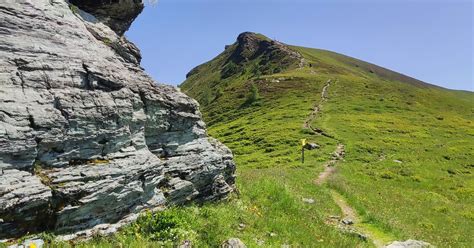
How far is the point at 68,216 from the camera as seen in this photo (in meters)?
10.9

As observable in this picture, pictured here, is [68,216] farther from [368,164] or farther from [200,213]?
[368,164]

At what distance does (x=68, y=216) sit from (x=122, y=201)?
69.1 inches

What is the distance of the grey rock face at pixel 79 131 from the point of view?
404 inches

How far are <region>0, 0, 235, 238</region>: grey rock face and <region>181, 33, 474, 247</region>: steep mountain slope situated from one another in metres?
3.87

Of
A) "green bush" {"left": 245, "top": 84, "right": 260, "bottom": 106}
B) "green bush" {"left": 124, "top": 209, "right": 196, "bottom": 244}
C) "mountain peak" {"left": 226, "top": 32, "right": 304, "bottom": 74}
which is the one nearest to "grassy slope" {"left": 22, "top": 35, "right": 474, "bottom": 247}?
"green bush" {"left": 124, "top": 209, "right": 196, "bottom": 244}

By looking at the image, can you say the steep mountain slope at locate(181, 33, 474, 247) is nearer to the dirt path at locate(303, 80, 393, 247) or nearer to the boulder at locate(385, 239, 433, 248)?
the dirt path at locate(303, 80, 393, 247)

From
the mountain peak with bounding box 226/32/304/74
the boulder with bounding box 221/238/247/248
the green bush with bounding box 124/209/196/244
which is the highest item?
the mountain peak with bounding box 226/32/304/74

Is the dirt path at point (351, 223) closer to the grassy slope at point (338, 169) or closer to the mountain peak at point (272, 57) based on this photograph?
the grassy slope at point (338, 169)

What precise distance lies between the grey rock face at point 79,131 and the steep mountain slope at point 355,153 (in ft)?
12.7

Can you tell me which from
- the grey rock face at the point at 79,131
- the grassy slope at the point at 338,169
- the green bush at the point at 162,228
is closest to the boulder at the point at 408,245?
the grassy slope at the point at 338,169

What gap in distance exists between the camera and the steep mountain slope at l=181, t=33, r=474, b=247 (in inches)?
870

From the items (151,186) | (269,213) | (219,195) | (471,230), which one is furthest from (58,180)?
(471,230)

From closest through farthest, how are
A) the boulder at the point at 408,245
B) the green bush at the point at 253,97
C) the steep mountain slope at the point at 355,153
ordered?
1. the boulder at the point at 408,245
2. the steep mountain slope at the point at 355,153
3. the green bush at the point at 253,97

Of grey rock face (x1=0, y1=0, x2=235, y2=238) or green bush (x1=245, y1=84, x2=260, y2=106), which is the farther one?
green bush (x1=245, y1=84, x2=260, y2=106)
